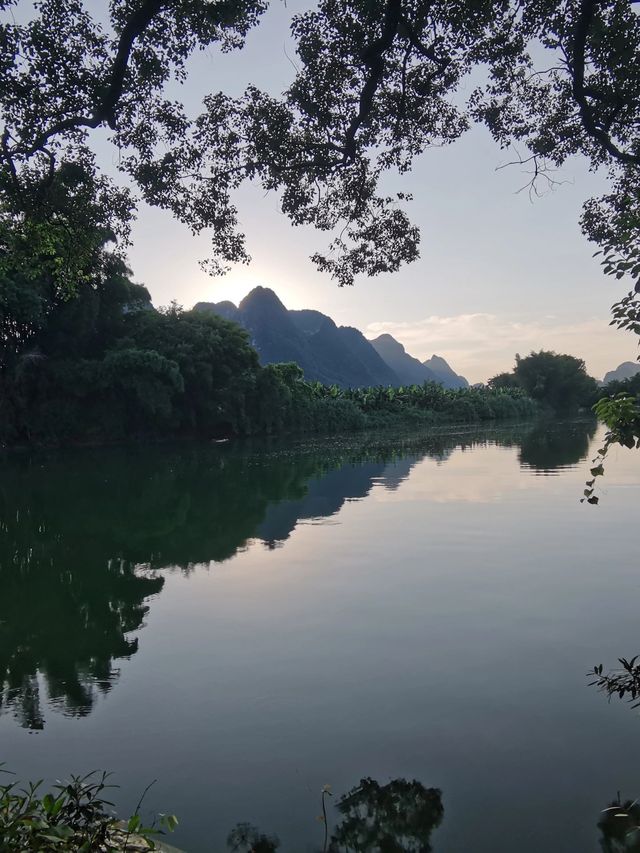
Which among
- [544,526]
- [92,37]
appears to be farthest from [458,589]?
[92,37]

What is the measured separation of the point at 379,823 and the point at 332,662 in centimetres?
207

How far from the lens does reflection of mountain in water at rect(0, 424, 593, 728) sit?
562 centimetres

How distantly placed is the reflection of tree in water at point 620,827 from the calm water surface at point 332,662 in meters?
0.05

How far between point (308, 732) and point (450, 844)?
4.23 ft

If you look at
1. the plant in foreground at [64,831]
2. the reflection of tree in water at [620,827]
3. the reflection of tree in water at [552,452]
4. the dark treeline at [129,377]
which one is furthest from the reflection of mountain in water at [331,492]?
the dark treeline at [129,377]

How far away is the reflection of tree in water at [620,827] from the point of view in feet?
9.82

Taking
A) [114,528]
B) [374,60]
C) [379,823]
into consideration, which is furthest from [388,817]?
[114,528]

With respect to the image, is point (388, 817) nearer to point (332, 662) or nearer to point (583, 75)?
point (332, 662)

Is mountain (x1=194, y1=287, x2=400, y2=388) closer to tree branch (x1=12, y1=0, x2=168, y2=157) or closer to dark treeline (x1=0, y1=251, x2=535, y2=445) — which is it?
dark treeline (x1=0, y1=251, x2=535, y2=445)

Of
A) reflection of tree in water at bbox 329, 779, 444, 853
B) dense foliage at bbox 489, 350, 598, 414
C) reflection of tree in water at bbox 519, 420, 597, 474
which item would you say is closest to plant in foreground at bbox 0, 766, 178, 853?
reflection of tree in water at bbox 329, 779, 444, 853

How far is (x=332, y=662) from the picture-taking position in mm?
5285

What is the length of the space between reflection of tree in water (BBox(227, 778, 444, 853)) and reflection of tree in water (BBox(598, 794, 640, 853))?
777 millimetres

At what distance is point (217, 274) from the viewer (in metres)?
10.6

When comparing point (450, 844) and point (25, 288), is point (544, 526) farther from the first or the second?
point (25, 288)
